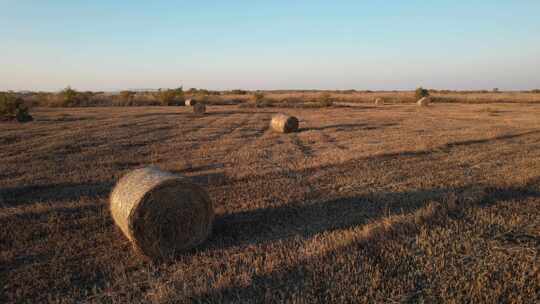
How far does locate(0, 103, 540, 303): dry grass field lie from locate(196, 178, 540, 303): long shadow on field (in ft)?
0.07

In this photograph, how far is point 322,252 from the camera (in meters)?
4.39

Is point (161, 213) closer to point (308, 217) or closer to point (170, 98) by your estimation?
point (308, 217)

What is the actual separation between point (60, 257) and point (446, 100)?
5484 centimetres

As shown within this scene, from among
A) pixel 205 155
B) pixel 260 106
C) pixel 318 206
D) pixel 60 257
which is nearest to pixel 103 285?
pixel 60 257

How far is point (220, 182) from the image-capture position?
8.33m

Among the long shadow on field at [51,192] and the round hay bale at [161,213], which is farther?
the long shadow on field at [51,192]

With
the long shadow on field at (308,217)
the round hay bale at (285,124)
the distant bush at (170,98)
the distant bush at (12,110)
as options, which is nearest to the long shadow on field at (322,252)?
the long shadow on field at (308,217)

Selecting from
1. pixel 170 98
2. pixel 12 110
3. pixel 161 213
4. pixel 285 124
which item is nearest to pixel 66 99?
pixel 170 98

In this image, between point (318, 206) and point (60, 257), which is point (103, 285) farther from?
point (318, 206)

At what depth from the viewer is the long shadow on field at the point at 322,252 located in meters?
3.60

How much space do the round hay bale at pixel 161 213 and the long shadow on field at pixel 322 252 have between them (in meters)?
0.56

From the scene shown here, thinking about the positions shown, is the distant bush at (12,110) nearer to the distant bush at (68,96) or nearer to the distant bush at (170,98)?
the distant bush at (68,96)

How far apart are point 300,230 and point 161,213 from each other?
2.28 metres

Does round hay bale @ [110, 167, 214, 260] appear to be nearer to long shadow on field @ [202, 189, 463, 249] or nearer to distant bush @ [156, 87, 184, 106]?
long shadow on field @ [202, 189, 463, 249]
